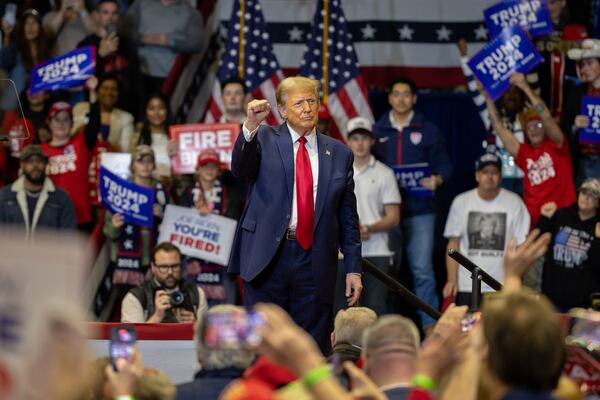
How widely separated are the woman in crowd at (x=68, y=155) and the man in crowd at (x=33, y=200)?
373 millimetres

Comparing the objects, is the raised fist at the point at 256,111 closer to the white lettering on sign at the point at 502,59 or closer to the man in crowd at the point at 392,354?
the man in crowd at the point at 392,354

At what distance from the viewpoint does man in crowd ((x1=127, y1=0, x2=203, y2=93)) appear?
37.5 feet

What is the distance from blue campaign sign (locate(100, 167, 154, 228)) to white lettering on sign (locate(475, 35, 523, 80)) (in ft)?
9.02

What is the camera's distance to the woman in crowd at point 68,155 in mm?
10445

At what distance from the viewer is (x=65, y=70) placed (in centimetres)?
1053

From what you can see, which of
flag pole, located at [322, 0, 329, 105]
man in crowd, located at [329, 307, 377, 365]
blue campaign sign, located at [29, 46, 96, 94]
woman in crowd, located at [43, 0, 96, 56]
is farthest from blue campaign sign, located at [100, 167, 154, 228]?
man in crowd, located at [329, 307, 377, 365]

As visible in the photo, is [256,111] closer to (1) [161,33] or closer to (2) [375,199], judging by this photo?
(2) [375,199]

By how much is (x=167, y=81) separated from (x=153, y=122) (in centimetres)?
96

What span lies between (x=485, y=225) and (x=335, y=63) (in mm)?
2174

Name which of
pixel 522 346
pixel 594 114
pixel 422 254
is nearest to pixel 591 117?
pixel 594 114

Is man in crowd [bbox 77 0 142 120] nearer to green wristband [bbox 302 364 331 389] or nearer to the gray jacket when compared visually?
the gray jacket

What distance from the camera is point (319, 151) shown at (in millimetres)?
6977

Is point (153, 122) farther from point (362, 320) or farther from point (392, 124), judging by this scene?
point (362, 320)

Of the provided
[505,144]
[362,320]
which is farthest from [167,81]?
[362,320]
